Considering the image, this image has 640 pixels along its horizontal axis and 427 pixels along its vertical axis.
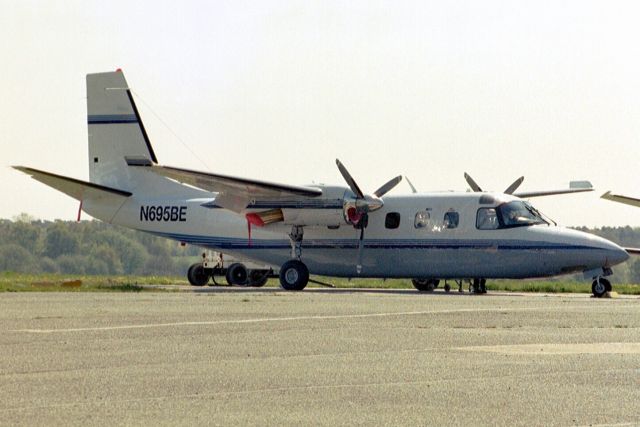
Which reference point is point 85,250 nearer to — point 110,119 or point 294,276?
point 110,119

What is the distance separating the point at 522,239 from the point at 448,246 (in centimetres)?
239

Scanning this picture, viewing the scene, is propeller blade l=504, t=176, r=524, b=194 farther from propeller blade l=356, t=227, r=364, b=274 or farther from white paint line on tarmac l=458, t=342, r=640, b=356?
white paint line on tarmac l=458, t=342, r=640, b=356

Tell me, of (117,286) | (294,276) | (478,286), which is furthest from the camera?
(294,276)

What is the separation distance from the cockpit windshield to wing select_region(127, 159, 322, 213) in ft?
17.7

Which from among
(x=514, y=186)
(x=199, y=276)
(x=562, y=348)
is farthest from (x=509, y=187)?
(x=562, y=348)

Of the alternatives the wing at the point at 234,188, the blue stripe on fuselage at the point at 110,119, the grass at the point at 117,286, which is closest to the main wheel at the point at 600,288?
the grass at the point at 117,286

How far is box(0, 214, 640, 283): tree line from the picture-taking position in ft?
213

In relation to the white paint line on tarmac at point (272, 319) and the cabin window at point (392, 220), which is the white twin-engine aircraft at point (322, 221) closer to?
the cabin window at point (392, 220)

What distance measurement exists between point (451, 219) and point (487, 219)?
1.18 meters

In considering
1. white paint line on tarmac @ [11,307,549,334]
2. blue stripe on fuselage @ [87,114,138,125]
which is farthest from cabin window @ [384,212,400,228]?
white paint line on tarmac @ [11,307,549,334]

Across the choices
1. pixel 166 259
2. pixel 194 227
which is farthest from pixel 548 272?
pixel 166 259

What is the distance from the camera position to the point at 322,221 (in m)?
39.8

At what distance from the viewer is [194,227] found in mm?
43906

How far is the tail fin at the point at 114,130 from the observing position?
1786 inches
